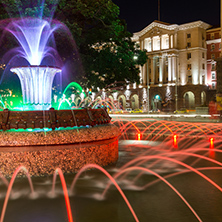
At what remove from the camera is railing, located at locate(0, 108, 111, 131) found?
21.3 ft

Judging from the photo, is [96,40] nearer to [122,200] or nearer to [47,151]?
[47,151]

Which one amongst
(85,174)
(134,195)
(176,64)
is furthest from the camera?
(176,64)

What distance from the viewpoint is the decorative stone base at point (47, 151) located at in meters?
6.28

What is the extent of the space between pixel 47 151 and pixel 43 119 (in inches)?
28.6

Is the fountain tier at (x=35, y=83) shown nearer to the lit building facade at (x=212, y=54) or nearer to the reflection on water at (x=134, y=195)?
the reflection on water at (x=134, y=195)

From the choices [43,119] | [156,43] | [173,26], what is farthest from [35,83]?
[156,43]

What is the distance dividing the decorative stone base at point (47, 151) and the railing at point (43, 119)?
0.23m

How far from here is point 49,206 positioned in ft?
15.2

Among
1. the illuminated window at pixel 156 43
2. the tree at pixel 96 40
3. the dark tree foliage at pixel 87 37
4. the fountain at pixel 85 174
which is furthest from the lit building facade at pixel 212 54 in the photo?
the fountain at pixel 85 174

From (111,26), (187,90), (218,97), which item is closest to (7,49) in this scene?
(111,26)

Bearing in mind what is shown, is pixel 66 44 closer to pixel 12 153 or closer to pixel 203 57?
pixel 12 153

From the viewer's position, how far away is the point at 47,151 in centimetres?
638

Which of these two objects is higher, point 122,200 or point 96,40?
point 96,40

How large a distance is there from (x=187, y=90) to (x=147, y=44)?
729 inches
